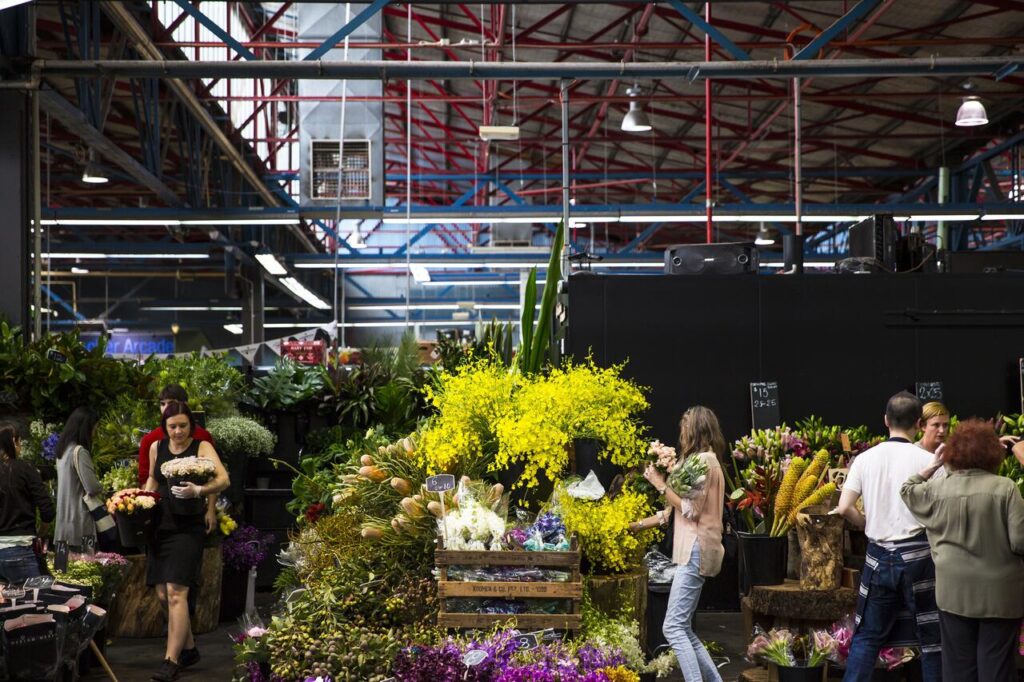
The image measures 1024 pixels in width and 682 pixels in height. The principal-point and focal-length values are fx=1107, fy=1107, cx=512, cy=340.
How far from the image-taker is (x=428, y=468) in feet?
15.7

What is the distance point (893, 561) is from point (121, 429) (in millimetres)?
5289

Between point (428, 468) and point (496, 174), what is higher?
point (496, 174)

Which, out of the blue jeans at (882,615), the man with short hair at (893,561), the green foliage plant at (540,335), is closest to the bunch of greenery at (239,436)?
the green foliage plant at (540,335)

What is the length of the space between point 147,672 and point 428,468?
Result: 96.0 inches

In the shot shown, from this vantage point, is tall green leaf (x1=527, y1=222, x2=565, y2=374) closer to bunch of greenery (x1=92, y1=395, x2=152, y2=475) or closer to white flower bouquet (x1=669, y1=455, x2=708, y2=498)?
white flower bouquet (x1=669, y1=455, x2=708, y2=498)

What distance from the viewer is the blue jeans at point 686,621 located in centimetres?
484

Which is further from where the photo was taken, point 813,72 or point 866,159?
point 866,159

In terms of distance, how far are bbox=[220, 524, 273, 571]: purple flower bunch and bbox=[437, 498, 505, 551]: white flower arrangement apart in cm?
358

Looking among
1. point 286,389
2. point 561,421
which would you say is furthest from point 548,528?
point 286,389

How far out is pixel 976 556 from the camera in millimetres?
4043

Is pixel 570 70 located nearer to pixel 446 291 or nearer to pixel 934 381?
pixel 934 381

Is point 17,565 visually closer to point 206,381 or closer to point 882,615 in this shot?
point 882,615

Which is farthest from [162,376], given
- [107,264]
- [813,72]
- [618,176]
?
[107,264]

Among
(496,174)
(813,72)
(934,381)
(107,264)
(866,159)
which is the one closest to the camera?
(934,381)
